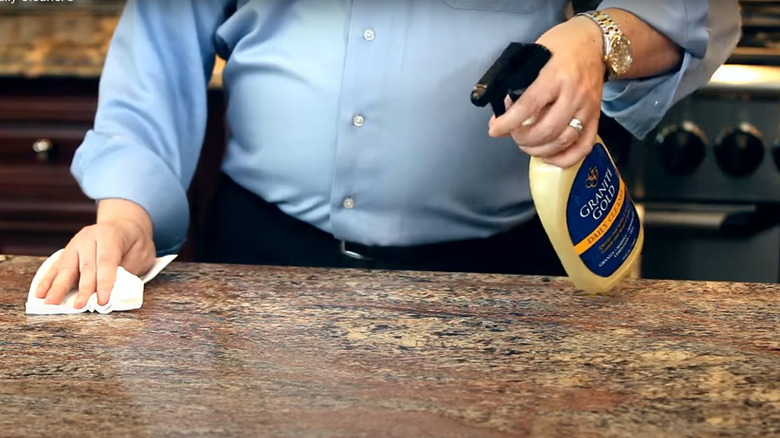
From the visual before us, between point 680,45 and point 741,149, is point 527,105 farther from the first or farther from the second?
point 741,149

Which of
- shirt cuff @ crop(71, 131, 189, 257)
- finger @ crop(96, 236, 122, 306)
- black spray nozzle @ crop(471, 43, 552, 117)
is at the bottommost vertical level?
finger @ crop(96, 236, 122, 306)

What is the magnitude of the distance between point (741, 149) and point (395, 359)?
50.0 inches

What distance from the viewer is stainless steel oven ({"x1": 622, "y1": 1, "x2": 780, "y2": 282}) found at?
1735 millimetres

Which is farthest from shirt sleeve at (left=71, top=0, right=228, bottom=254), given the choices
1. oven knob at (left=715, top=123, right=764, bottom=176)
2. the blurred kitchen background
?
oven knob at (left=715, top=123, right=764, bottom=176)

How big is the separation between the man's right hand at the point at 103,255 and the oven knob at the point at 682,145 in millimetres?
1104

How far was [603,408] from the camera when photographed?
0.63 m

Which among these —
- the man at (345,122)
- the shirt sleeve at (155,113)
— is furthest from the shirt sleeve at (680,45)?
the shirt sleeve at (155,113)

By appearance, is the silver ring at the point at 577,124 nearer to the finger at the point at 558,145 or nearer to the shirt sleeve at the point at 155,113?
the finger at the point at 558,145

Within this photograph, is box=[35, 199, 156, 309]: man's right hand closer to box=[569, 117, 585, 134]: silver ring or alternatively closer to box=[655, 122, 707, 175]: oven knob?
box=[569, 117, 585, 134]: silver ring

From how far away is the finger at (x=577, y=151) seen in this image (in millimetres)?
823

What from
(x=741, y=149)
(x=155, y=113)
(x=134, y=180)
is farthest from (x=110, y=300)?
(x=741, y=149)

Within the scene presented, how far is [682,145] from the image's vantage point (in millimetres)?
1751

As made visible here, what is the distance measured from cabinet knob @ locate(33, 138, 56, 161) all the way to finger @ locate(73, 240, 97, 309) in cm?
112

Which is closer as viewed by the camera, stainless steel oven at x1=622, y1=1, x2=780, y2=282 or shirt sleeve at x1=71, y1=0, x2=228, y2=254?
shirt sleeve at x1=71, y1=0, x2=228, y2=254
